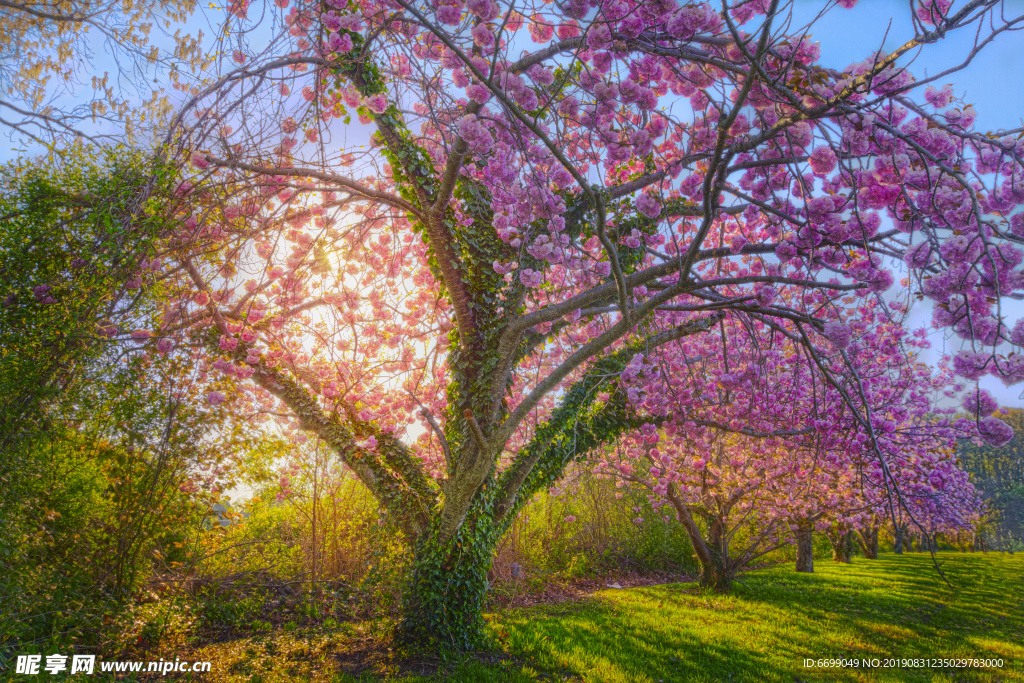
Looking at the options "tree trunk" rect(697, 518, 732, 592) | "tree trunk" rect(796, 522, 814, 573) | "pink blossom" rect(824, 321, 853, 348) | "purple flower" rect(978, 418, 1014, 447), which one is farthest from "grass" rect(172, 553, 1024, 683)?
"tree trunk" rect(796, 522, 814, 573)

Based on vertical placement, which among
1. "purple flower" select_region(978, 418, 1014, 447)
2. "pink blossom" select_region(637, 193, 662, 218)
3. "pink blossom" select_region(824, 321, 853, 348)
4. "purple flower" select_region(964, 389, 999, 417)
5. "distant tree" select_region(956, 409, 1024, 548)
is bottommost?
"distant tree" select_region(956, 409, 1024, 548)

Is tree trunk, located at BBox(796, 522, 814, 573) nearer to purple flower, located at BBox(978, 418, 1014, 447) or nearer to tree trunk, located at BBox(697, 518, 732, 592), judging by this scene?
tree trunk, located at BBox(697, 518, 732, 592)

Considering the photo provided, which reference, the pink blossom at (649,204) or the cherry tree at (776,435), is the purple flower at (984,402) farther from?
the pink blossom at (649,204)

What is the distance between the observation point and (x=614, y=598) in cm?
709

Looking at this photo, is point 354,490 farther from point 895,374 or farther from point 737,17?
point 895,374

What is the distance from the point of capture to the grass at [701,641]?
151 inches

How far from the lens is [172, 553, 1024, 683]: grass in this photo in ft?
12.6

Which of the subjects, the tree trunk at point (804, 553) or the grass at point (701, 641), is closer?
the grass at point (701, 641)

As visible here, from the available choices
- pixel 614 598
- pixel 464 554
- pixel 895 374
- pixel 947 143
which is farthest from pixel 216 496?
pixel 895 374

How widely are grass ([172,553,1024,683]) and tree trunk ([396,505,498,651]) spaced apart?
41cm

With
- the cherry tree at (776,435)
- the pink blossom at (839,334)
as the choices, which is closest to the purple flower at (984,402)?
the pink blossom at (839,334)

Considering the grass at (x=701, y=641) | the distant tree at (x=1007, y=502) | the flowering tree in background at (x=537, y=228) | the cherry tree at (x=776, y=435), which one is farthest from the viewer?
the distant tree at (x=1007, y=502)

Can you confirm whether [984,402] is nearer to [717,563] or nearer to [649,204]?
[649,204]

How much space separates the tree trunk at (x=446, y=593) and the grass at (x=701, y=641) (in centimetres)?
41
